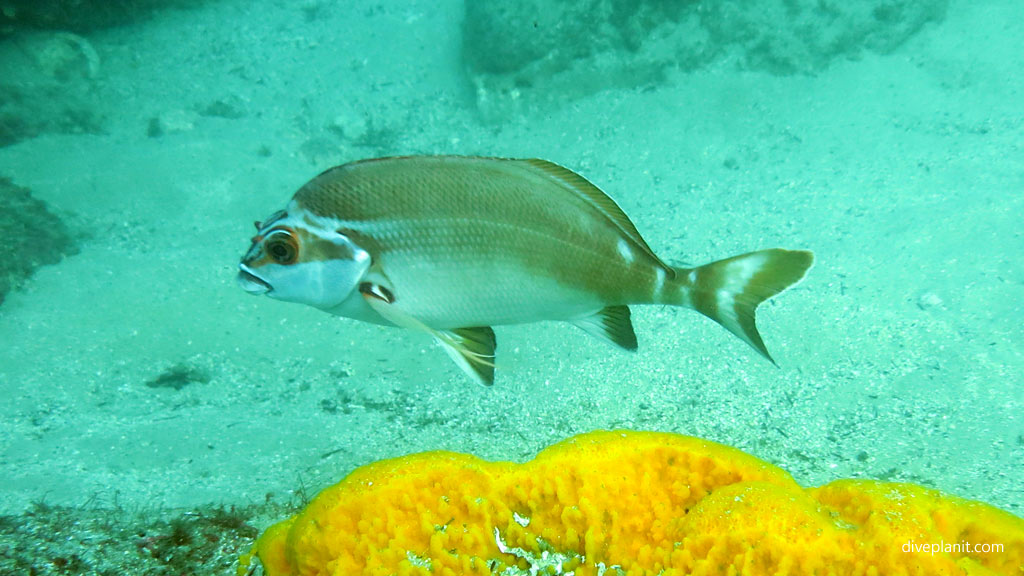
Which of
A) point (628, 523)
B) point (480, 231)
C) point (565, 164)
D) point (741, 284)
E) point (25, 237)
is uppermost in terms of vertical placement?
point (480, 231)

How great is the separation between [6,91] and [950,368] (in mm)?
9933

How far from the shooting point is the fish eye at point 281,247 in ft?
5.85

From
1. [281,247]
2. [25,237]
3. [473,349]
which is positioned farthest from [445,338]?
[25,237]

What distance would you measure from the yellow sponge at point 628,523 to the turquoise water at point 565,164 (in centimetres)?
94

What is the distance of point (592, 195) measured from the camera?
2053 millimetres

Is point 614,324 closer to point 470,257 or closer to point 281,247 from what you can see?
point 470,257

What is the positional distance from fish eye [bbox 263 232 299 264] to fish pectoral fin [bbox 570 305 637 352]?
0.99 meters

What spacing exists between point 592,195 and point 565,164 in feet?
14.8

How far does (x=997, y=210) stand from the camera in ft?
15.5

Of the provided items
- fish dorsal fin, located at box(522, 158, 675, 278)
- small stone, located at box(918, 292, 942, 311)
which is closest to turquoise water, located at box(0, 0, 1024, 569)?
small stone, located at box(918, 292, 942, 311)

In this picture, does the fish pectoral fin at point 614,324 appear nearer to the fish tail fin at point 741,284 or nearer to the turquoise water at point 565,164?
the fish tail fin at point 741,284

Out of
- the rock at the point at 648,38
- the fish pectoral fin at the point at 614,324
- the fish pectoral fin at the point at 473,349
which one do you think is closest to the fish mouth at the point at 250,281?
the fish pectoral fin at the point at 473,349

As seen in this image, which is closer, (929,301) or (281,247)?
(281,247)

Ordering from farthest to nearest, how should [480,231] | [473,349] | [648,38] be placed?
[648,38] → [473,349] → [480,231]
